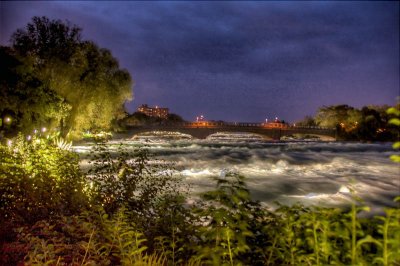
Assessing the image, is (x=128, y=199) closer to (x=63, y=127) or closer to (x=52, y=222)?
(x=52, y=222)

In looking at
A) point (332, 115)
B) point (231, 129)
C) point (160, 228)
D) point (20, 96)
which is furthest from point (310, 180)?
point (332, 115)

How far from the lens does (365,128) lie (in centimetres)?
10131

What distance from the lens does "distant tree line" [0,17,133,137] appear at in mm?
31097

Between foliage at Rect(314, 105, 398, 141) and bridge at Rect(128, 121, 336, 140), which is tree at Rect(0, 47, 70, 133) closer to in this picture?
bridge at Rect(128, 121, 336, 140)

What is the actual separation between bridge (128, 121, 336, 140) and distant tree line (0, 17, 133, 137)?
4521 centimetres

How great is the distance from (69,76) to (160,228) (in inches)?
1300

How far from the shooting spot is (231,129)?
93.5 m

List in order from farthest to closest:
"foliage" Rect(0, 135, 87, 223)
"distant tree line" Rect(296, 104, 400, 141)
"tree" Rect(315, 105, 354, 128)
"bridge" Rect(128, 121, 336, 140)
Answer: "tree" Rect(315, 105, 354, 128)
"distant tree line" Rect(296, 104, 400, 141)
"bridge" Rect(128, 121, 336, 140)
"foliage" Rect(0, 135, 87, 223)

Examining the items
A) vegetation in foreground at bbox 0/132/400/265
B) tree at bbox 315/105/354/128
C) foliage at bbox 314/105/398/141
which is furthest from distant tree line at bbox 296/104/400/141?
vegetation in foreground at bbox 0/132/400/265

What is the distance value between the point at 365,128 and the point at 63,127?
266 feet

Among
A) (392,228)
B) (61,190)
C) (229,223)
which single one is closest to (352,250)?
(392,228)

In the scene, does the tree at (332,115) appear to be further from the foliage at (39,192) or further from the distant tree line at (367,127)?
the foliage at (39,192)

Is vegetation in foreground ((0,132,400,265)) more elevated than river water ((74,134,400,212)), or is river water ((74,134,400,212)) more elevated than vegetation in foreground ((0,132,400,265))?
vegetation in foreground ((0,132,400,265))

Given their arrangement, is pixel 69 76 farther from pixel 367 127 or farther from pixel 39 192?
pixel 367 127
